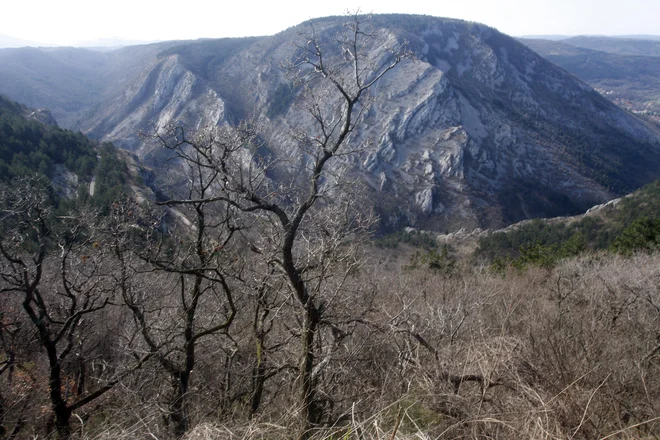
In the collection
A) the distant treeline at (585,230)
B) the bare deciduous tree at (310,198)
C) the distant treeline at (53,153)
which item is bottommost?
the distant treeline at (585,230)

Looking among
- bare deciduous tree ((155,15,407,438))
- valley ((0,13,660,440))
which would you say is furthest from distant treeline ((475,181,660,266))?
bare deciduous tree ((155,15,407,438))

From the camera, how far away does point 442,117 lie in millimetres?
82188

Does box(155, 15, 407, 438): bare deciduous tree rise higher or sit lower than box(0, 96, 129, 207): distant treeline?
higher

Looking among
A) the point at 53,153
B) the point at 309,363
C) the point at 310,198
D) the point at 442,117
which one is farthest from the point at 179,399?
the point at 442,117

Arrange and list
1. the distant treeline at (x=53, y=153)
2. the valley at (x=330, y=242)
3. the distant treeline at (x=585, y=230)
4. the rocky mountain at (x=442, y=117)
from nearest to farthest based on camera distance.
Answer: the valley at (x=330, y=242), the distant treeline at (x=585, y=230), the distant treeline at (x=53, y=153), the rocky mountain at (x=442, y=117)

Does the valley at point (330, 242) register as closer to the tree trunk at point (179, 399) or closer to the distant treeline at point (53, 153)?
the tree trunk at point (179, 399)

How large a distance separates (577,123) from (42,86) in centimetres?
15469

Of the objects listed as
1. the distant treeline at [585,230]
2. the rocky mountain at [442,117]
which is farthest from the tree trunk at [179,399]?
the rocky mountain at [442,117]

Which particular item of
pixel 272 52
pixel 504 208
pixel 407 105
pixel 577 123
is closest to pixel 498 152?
pixel 504 208

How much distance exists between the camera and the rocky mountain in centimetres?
7431

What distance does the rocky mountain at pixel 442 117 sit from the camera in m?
74.3

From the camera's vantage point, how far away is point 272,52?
10431cm

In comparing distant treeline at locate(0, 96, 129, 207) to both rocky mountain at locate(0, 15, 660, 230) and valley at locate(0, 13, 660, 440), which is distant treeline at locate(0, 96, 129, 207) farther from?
rocky mountain at locate(0, 15, 660, 230)

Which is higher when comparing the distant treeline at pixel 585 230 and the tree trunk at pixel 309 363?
the tree trunk at pixel 309 363
